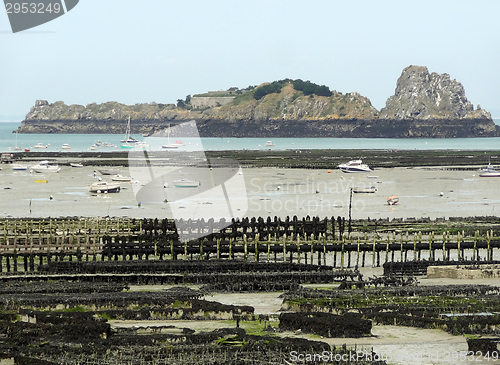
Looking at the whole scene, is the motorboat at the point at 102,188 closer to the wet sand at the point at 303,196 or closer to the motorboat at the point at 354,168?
the wet sand at the point at 303,196

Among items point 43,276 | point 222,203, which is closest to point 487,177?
point 222,203

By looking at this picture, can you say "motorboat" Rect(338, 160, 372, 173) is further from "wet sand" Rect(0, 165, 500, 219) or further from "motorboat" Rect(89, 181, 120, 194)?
"motorboat" Rect(89, 181, 120, 194)

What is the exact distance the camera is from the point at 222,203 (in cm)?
7344

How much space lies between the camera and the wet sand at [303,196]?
66625mm

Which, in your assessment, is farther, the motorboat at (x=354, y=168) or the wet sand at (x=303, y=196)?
the motorboat at (x=354, y=168)

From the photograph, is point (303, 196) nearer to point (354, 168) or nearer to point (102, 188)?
point (102, 188)

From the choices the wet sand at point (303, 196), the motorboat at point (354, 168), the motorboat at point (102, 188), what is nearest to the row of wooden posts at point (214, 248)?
the wet sand at point (303, 196)

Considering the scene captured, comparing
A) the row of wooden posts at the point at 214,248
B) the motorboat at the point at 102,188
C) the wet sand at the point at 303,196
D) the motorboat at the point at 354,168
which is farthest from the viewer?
the motorboat at the point at 354,168

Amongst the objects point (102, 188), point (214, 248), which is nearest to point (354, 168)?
point (102, 188)

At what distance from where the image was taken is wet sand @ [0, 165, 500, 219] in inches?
2623

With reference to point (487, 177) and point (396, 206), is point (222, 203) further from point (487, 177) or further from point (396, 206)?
point (487, 177)

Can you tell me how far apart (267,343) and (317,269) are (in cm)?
1789

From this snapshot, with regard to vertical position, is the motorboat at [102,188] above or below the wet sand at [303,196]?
above

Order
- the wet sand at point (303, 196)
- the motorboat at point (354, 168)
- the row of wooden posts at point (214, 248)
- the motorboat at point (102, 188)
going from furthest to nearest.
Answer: the motorboat at point (354, 168), the motorboat at point (102, 188), the wet sand at point (303, 196), the row of wooden posts at point (214, 248)
